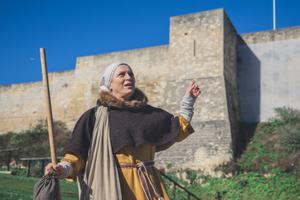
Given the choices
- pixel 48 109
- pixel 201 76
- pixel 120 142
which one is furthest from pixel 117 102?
pixel 201 76

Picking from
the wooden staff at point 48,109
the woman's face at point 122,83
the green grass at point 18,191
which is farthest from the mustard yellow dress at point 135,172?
the green grass at point 18,191

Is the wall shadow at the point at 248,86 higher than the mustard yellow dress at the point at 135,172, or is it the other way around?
the wall shadow at the point at 248,86

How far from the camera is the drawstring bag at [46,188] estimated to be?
8.79 feet

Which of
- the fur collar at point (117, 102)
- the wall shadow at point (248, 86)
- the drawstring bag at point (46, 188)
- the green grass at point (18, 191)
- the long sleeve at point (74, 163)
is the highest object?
the wall shadow at point (248, 86)

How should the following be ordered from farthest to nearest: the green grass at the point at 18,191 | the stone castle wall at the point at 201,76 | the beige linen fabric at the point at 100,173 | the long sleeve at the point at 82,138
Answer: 1. the stone castle wall at the point at 201,76
2. the green grass at the point at 18,191
3. the long sleeve at the point at 82,138
4. the beige linen fabric at the point at 100,173

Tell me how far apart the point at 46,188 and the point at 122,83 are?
917 millimetres

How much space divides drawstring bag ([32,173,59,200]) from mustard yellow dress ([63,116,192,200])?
0.21 metres

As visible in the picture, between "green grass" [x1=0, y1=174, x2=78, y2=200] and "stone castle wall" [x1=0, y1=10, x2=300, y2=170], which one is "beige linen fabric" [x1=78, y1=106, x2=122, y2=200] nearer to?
"green grass" [x1=0, y1=174, x2=78, y2=200]

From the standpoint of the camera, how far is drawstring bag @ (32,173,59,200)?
2678mm

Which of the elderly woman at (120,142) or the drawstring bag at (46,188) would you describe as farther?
the elderly woman at (120,142)

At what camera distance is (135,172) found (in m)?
2.97

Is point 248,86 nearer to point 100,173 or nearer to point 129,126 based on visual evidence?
point 129,126

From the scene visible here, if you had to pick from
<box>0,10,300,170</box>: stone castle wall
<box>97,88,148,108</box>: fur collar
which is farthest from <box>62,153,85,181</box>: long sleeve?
<box>0,10,300,170</box>: stone castle wall

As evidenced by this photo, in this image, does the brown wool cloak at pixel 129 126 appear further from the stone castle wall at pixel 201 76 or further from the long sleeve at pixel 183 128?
the stone castle wall at pixel 201 76
